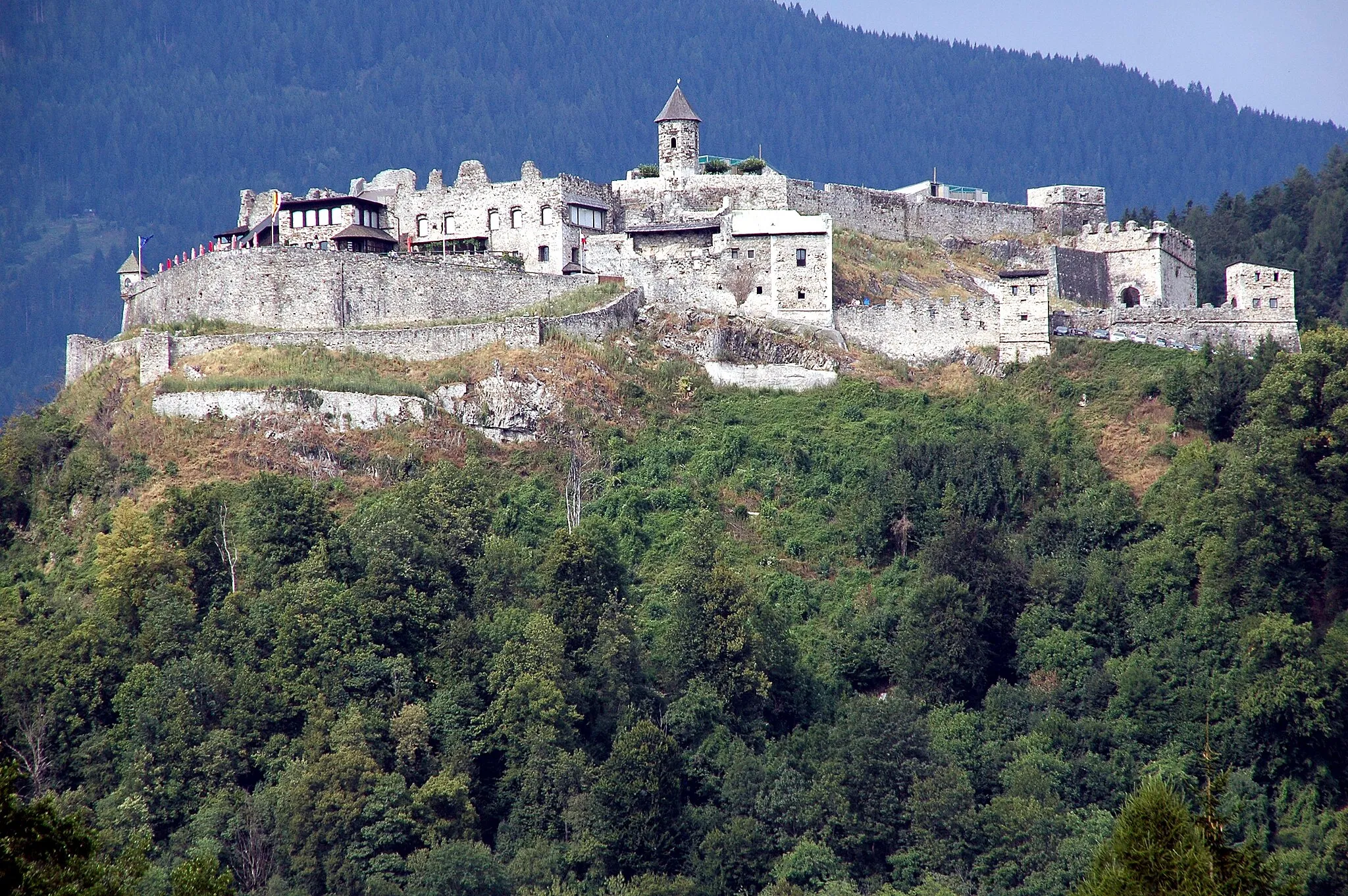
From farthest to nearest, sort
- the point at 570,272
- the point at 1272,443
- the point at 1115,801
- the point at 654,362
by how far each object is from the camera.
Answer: the point at 570,272, the point at 654,362, the point at 1272,443, the point at 1115,801

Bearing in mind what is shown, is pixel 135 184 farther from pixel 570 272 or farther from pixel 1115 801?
pixel 1115 801

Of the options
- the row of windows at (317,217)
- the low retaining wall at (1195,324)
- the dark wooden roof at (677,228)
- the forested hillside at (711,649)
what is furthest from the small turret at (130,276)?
the low retaining wall at (1195,324)

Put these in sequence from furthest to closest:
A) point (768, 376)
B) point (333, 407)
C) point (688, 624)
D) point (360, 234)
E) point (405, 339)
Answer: point (360, 234) → point (768, 376) → point (405, 339) → point (333, 407) → point (688, 624)

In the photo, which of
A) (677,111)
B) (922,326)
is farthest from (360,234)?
(922,326)

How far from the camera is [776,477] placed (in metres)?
53.8

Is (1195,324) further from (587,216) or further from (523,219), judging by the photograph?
(523,219)

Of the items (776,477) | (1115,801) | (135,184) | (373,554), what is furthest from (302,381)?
(135,184)

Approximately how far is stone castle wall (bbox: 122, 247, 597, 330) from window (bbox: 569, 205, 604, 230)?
12.8 feet

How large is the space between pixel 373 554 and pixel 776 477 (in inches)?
477

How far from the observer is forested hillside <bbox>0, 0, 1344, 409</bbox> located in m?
133

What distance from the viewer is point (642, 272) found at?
60344mm

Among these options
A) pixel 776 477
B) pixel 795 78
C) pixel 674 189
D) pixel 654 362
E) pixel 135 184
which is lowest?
pixel 776 477

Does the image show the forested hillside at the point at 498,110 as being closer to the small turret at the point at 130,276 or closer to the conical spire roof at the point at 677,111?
the small turret at the point at 130,276

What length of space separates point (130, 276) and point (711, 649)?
98.1ft
